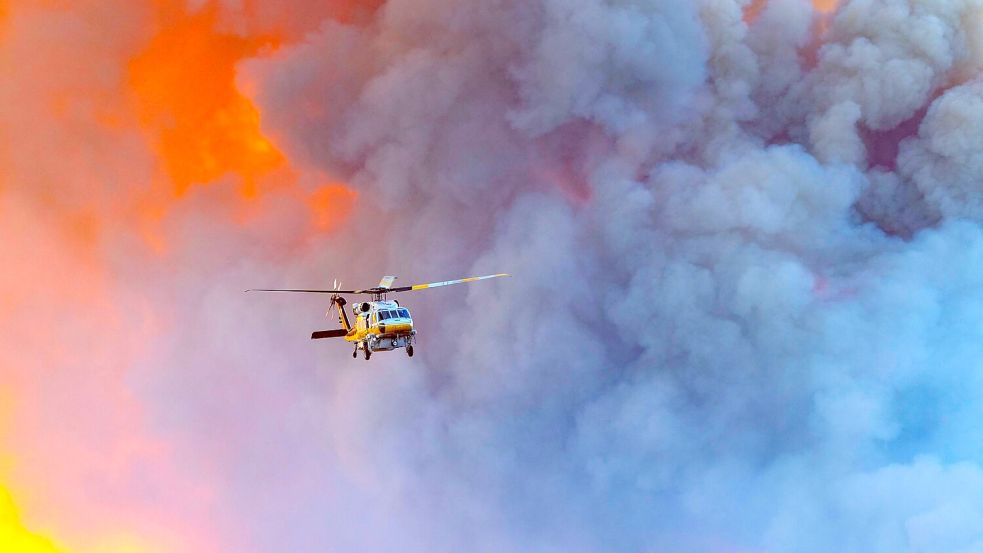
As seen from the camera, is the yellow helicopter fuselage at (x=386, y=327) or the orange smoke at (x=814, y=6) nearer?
the yellow helicopter fuselage at (x=386, y=327)

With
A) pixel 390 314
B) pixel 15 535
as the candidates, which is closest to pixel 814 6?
pixel 390 314

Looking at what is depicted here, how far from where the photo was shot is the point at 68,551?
134ft

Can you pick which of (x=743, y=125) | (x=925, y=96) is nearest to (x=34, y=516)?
(x=743, y=125)

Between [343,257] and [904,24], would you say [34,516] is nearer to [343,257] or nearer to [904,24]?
[343,257]

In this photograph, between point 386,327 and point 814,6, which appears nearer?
point 386,327

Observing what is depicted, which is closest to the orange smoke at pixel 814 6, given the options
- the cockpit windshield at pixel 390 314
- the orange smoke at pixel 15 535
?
the cockpit windshield at pixel 390 314

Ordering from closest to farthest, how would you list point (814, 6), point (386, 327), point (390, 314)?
point (386, 327)
point (390, 314)
point (814, 6)

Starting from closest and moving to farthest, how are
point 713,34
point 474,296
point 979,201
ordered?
1. point 979,201
2. point 713,34
3. point 474,296

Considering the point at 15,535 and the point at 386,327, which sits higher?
the point at 15,535

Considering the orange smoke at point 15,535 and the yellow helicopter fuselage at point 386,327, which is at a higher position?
the orange smoke at point 15,535

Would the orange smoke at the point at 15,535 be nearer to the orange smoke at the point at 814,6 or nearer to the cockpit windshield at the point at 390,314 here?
the cockpit windshield at the point at 390,314

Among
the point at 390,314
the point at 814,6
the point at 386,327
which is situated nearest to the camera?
the point at 386,327

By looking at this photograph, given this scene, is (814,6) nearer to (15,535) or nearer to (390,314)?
(390,314)

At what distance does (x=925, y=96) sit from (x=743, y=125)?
6241mm
